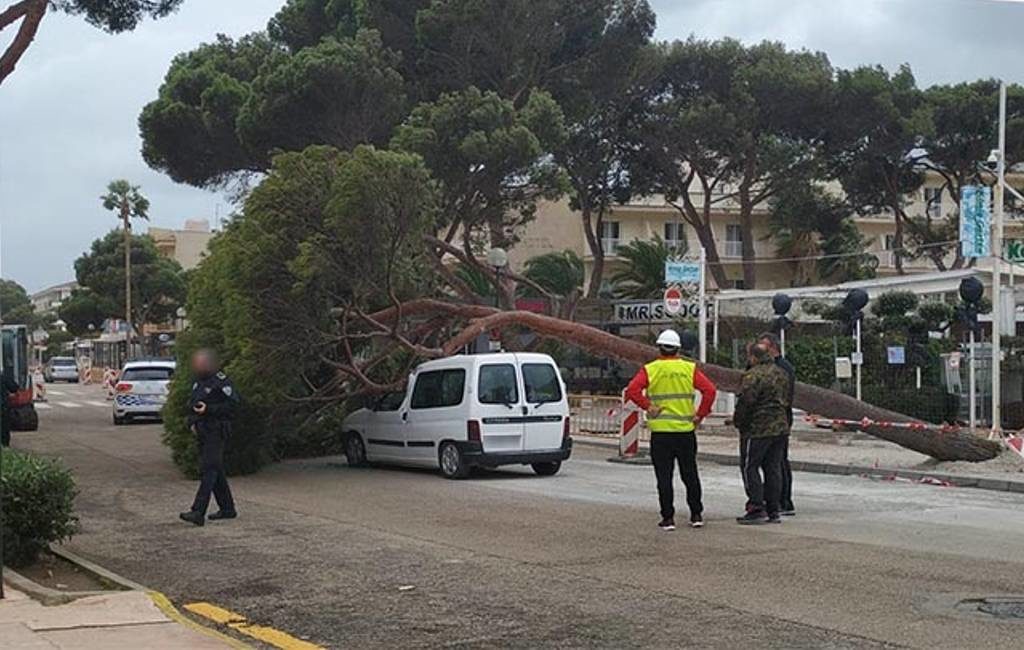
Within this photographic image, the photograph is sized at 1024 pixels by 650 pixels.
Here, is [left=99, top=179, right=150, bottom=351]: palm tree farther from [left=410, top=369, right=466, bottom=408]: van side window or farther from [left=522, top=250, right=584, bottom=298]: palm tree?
[left=410, top=369, right=466, bottom=408]: van side window

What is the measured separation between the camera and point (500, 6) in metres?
33.6

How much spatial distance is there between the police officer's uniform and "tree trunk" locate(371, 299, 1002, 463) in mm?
6346

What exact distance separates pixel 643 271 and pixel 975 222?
28.4 m

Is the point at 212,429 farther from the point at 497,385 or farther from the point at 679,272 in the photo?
the point at 679,272

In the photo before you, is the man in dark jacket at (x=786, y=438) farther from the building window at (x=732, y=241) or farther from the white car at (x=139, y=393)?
the building window at (x=732, y=241)

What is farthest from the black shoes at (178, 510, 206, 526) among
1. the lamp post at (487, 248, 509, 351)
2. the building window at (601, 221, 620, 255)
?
the building window at (601, 221, 620, 255)

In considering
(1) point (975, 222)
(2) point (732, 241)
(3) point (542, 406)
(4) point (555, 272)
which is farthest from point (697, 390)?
(2) point (732, 241)

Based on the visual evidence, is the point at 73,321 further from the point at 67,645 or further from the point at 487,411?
the point at 67,645

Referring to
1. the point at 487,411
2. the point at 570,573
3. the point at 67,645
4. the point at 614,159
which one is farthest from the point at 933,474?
the point at 614,159

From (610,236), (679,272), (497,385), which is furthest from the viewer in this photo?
(610,236)

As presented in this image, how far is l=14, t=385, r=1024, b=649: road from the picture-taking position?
8.01 m

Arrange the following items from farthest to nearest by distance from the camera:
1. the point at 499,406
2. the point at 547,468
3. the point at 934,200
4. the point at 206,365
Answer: the point at 934,200
the point at 547,468
the point at 499,406
the point at 206,365

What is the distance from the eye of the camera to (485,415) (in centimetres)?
1803

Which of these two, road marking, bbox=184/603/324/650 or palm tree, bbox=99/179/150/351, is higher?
palm tree, bbox=99/179/150/351
